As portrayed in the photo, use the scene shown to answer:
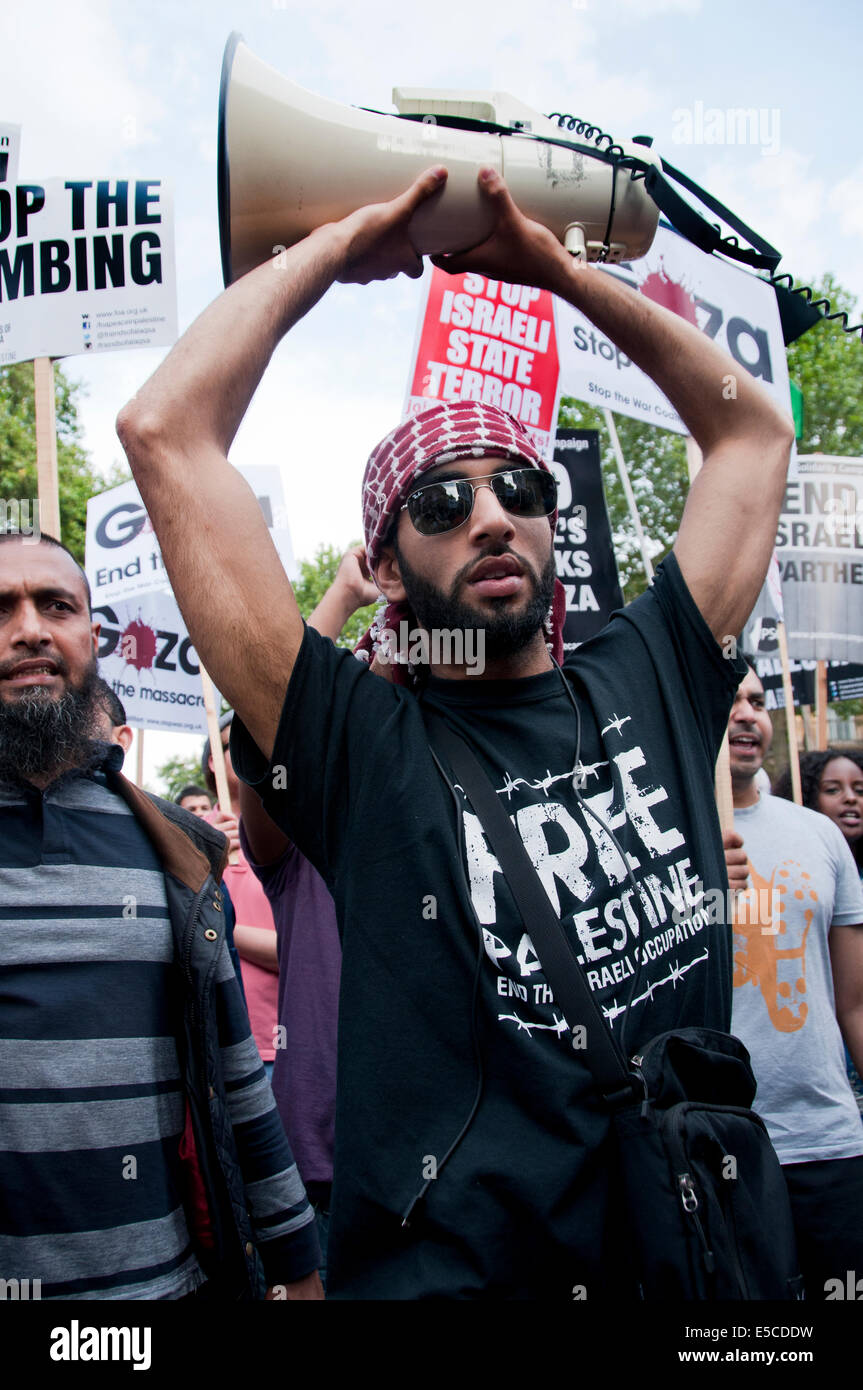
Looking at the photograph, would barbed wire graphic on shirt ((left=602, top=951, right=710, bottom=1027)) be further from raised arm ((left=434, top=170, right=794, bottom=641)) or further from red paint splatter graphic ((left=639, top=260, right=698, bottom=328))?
red paint splatter graphic ((left=639, top=260, right=698, bottom=328))

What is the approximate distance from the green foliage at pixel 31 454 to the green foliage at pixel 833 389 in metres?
14.4

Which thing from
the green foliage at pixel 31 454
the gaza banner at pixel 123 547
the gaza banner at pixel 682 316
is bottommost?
the gaza banner at pixel 123 547

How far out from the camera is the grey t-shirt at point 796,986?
3.06 m

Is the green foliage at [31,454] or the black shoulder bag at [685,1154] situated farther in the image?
the green foliage at [31,454]

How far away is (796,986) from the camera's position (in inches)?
126

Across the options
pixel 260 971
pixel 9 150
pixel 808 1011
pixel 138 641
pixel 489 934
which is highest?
pixel 9 150

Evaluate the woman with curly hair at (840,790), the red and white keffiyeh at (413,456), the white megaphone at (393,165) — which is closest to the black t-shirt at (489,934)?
the red and white keffiyeh at (413,456)

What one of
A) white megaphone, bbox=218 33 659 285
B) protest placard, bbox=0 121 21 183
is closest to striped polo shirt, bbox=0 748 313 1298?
white megaphone, bbox=218 33 659 285

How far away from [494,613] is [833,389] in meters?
24.4

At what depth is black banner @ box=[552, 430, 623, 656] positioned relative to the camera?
489 centimetres

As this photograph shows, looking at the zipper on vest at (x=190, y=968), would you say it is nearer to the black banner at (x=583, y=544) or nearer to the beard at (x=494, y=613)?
the beard at (x=494, y=613)

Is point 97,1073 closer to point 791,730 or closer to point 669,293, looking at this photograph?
point 669,293
